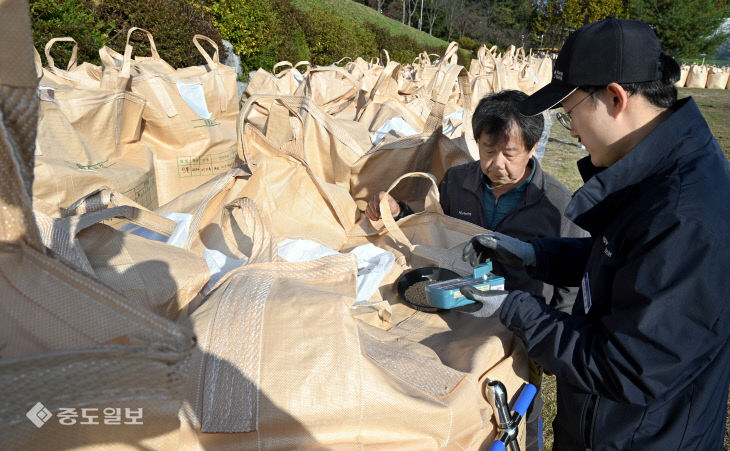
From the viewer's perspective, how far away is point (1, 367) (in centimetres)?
55

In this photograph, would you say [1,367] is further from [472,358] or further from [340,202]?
[340,202]

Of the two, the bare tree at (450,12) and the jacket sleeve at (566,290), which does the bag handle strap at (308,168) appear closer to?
the jacket sleeve at (566,290)

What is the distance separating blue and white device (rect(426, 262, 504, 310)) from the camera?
1394mm

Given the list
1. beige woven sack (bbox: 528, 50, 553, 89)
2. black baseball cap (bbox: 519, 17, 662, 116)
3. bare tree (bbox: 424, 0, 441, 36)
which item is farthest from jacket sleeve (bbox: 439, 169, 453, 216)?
bare tree (bbox: 424, 0, 441, 36)

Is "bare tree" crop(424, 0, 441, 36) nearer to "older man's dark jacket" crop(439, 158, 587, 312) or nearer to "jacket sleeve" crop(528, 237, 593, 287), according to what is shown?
"older man's dark jacket" crop(439, 158, 587, 312)

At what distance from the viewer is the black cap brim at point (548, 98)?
52.8 inches

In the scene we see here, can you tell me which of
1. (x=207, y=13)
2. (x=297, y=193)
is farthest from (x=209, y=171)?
(x=207, y=13)

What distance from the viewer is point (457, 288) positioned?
1.41 m

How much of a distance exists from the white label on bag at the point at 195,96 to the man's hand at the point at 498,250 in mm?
2469

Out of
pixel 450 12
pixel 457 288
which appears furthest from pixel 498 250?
pixel 450 12

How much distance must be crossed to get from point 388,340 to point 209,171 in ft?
8.55

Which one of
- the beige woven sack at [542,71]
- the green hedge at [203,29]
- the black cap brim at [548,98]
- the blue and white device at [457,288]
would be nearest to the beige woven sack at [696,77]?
the green hedge at [203,29]

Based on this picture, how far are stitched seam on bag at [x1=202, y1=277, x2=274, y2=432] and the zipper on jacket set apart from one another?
101cm

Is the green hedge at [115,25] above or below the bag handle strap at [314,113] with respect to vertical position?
above
